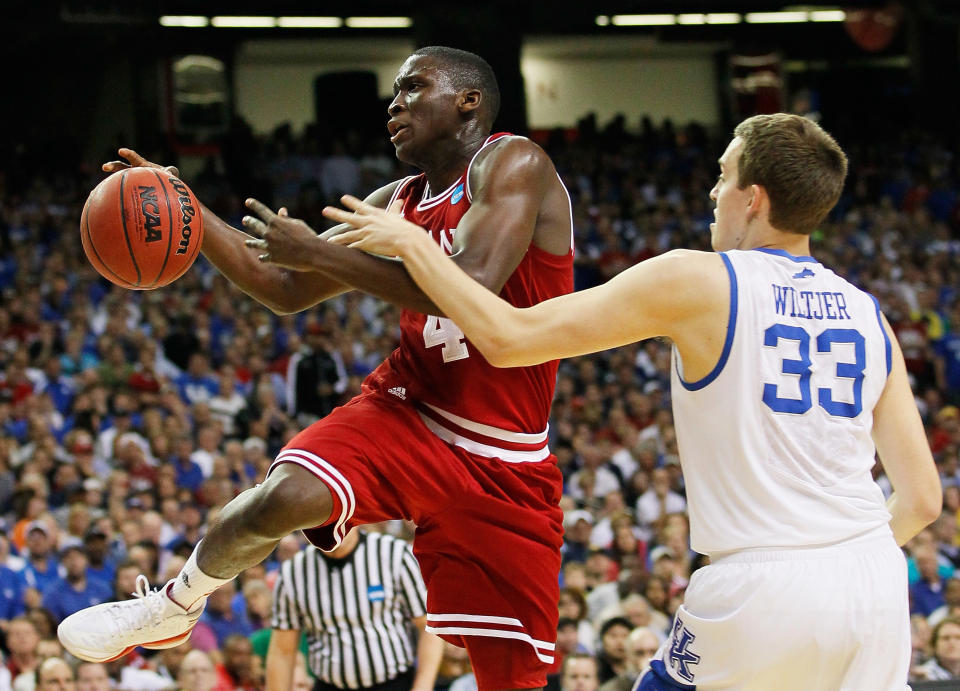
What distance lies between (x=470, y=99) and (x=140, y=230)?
1036 mm

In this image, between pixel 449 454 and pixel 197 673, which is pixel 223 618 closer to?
pixel 197 673

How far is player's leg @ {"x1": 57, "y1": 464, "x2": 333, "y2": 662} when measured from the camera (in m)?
3.13

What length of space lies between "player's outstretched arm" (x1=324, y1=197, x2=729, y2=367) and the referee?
3.19 m

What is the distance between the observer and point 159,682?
21.7 feet

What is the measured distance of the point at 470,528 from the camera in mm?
3412

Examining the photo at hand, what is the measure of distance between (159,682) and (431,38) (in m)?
11.8

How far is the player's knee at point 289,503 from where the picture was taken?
3115 millimetres

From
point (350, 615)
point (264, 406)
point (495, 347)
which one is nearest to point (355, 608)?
point (350, 615)

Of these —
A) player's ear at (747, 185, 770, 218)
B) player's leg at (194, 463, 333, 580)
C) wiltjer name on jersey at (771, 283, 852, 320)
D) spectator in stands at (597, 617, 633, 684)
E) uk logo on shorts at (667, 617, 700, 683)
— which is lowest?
spectator in stands at (597, 617, 633, 684)

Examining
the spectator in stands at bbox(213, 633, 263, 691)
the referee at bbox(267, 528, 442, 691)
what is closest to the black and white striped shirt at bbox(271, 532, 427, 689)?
the referee at bbox(267, 528, 442, 691)

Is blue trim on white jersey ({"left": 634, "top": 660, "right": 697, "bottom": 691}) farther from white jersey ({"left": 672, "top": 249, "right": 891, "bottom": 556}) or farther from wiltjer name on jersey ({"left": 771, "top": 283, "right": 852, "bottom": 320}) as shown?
wiltjer name on jersey ({"left": 771, "top": 283, "right": 852, "bottom": 320})

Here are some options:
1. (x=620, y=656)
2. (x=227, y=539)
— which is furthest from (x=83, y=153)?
(x=227, y=539)

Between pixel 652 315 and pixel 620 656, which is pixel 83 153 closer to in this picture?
pixel 620 656

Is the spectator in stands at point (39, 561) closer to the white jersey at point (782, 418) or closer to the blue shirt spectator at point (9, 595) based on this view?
the blue shirt spectator at point (9, 595)
